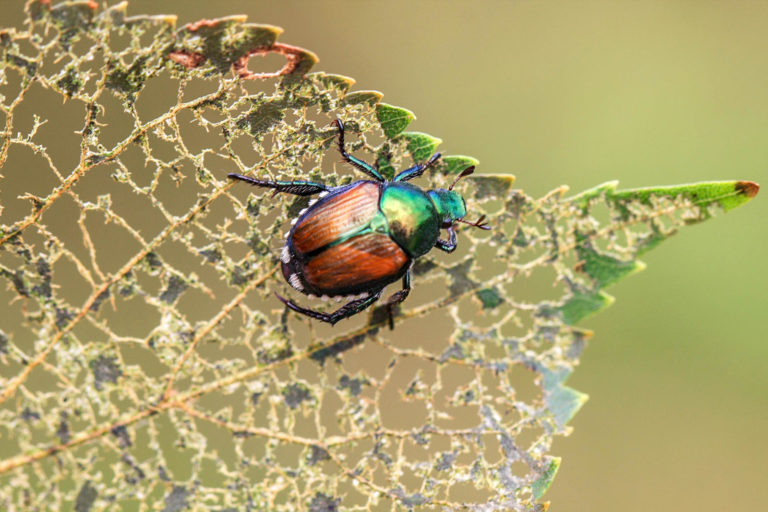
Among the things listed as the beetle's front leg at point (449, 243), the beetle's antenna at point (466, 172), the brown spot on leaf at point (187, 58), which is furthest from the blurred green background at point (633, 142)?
the brown spot on leaf at point (187, 58)

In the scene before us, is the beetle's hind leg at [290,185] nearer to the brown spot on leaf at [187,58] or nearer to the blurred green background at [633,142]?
the brown spot on leaf at [187,58]

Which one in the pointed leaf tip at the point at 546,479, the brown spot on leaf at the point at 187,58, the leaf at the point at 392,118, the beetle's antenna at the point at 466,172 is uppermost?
the brown spot on leaf at the point at 187,58

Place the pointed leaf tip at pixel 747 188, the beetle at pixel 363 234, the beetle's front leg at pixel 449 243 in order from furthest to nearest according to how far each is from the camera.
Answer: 1. the beetle's front leg at pixel 449 243
2. the beetle at pixel 363 234
3. the pointed leaf tip at pixel 747 188

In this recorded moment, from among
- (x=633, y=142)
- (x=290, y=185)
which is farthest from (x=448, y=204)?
(x=633, y=142)

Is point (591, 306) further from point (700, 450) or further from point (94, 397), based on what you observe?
point (700, 450)

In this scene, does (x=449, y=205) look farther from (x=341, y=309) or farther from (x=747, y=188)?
(x=747, y=188)

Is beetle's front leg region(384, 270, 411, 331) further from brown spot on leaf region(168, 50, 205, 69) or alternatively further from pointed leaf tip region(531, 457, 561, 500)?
brown spot on leaf region(168, 50, 205, 69)
